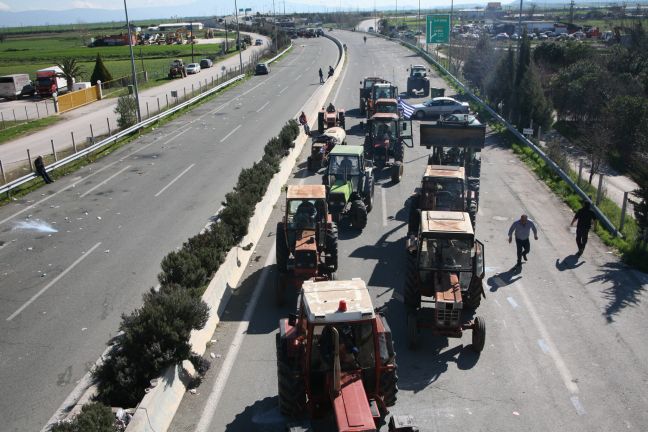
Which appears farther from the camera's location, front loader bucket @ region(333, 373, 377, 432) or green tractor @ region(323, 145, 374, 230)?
green tractor @ region(323, 145, 374, 230)

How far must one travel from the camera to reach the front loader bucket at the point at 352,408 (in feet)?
25.6

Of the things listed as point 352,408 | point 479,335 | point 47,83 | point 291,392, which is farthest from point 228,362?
point 47,83

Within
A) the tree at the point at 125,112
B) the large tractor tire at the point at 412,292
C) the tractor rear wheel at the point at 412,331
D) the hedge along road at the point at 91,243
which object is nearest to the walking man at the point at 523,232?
the large tractor tire at the point at 412,292

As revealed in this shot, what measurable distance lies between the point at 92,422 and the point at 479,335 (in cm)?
705

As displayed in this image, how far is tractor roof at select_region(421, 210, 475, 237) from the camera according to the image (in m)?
12.5

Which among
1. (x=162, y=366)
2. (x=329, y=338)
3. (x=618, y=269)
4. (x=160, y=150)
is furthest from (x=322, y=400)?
(x=160, y=150)

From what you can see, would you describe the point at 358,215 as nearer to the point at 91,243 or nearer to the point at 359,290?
the point at 91,243

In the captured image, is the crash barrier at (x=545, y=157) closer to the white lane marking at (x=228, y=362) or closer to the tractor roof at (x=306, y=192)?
the tractor roof at (x=306, y=192)

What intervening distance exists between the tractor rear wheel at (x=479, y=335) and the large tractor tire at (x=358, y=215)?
24.8 ft

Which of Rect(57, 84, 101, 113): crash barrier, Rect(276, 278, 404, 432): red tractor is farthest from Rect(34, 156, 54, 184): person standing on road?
Rect(57, 84, 101, 113): crash barrier

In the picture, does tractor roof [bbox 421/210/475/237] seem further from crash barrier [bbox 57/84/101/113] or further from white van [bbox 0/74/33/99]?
white van [bbox 0/74/33/99]

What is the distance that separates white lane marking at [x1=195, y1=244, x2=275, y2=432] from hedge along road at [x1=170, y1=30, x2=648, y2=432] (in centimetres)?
3

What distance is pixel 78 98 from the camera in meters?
50.2

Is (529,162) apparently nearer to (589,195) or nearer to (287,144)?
(589,195)
